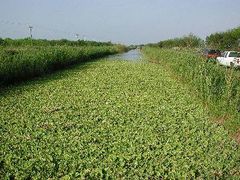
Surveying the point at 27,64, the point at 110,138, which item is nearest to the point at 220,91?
the point at 110,138

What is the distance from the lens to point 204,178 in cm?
592

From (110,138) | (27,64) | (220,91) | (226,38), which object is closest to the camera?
(110,138)

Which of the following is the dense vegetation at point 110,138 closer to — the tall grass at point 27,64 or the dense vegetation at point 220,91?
the dense vegetation at point 220,91

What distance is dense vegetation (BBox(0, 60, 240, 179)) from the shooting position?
6.12 metres

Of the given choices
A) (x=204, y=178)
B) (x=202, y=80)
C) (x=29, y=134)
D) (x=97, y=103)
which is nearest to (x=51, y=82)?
(x=97, y=103)

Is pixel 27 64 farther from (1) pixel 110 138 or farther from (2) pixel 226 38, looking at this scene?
Answer: (2) pixel 226 38

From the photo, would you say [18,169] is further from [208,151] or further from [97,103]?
[97,103]

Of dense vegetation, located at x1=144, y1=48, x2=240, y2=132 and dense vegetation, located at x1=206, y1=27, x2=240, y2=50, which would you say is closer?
dense vegetation, located at x1=144, y1=48, x2=240, y2=132

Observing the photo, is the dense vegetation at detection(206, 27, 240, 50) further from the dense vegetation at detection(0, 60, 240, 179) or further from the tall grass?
the dense vegetation at detection(0, 60, 240, 179)

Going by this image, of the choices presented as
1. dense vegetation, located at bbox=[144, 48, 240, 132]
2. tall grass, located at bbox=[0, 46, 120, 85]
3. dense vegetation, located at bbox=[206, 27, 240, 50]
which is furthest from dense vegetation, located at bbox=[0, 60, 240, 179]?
dense vegetation, located at bbox=[206, 27, 240, 50]

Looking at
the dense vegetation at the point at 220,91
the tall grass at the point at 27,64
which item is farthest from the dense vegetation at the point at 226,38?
the dense vegetation at the point at 220,91

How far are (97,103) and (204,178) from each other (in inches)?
236

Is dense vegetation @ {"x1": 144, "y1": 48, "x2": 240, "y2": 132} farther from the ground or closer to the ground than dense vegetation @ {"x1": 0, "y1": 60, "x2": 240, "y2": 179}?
farther from the ground

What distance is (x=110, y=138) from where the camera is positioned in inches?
308
